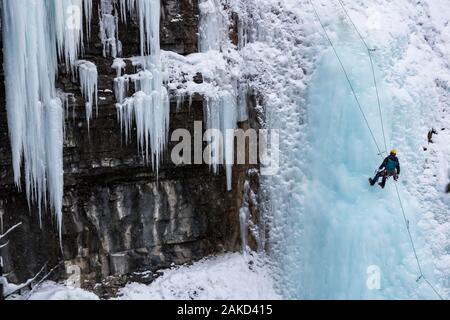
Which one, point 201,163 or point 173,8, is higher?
point 173,8

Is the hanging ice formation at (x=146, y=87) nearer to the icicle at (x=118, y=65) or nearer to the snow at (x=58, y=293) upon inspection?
the icicle at (x=118, y=65)

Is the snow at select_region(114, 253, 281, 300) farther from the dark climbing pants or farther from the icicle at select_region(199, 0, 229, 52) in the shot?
the icicle at select_region(199, 0, 229, 52)

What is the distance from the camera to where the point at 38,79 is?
294 inches

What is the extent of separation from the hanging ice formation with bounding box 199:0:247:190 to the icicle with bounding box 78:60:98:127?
198 cm

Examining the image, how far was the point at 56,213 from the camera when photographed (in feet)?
27.3

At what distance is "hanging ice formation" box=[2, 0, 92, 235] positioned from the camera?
7.13 metres

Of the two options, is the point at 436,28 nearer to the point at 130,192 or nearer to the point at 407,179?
the point at 407,179

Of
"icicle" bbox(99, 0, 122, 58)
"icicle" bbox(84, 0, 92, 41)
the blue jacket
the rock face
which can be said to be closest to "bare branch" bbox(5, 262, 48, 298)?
the rock face

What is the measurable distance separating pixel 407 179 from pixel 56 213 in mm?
6209

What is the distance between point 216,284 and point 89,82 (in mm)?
4292

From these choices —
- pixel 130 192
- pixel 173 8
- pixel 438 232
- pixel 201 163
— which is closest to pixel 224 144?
pixel 201 163

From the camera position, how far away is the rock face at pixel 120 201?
321 inches

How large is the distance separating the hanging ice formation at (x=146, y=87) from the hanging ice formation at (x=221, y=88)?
0.88 metres

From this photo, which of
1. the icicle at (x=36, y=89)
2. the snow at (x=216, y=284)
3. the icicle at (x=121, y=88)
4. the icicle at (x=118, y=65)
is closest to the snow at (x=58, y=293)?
the snow at (x=216, y=284)
